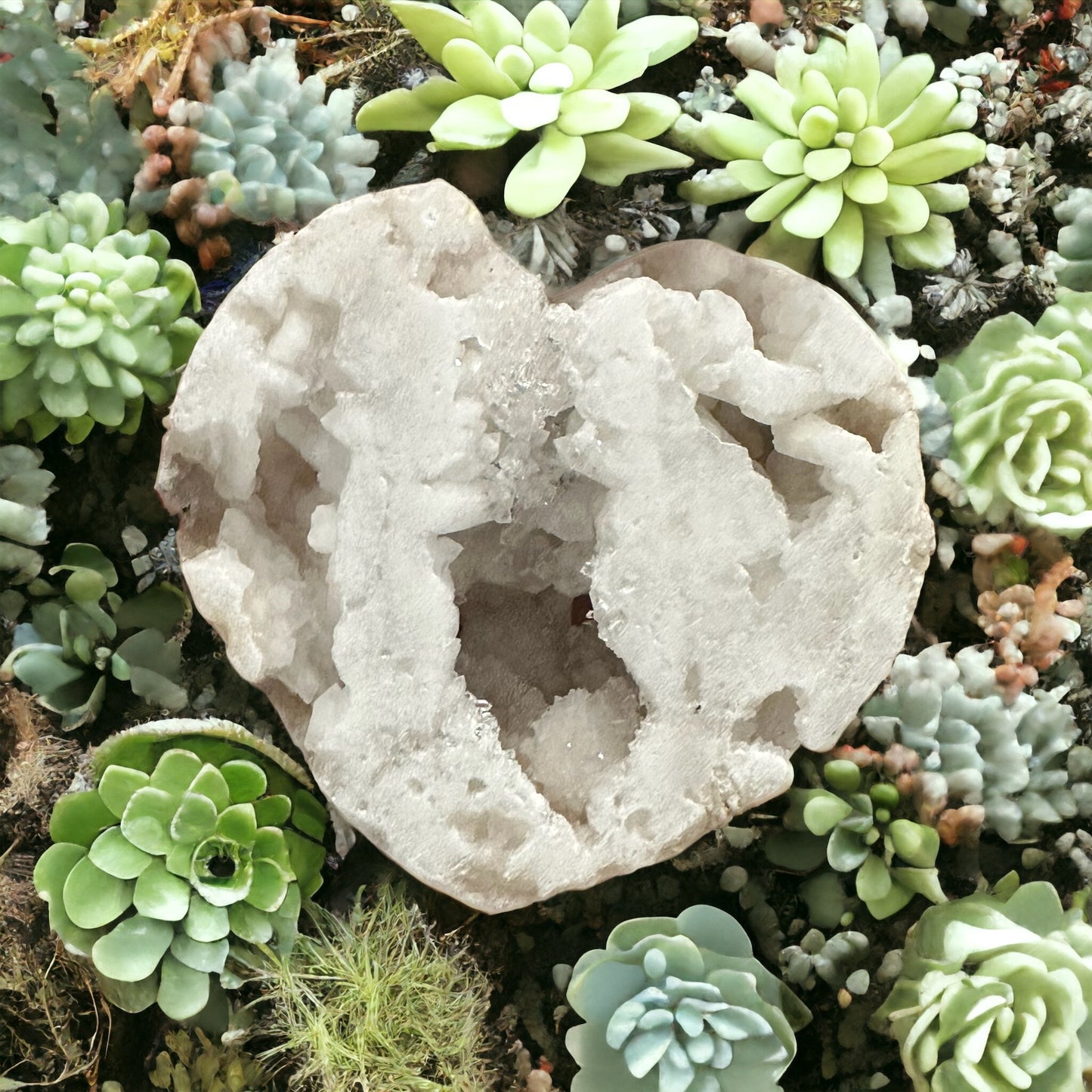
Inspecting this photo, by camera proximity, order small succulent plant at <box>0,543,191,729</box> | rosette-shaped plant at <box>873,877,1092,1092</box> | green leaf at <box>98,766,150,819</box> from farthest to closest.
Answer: small succulent plant at <box>0,543,191,729</box>, green leaf at <box>98,766,150,819</box>, rosette-shaped plant at <box>873,877,1092,1092</box>

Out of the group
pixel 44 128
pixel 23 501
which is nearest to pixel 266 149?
pixel 44 128

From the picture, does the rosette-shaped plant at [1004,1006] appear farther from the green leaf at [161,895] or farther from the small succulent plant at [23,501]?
the small succulent plant at [23,501]

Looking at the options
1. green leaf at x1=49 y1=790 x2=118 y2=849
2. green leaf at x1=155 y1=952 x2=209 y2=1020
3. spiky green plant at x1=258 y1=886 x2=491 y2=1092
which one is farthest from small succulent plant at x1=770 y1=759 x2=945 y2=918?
green leaf at x1=49 y1=790 x2=118 y2=849

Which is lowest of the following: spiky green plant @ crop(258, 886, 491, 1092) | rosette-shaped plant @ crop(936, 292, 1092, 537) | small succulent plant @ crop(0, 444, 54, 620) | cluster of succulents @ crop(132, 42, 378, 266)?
spiky green plant @ crop(258, 886, 491, 1092)

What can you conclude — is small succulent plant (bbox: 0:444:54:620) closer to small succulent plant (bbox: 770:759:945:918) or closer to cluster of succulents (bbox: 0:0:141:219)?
cluster of succulents (bbox: 0:0:141:219)

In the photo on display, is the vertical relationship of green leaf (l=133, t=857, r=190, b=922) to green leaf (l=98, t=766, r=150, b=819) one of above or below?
below

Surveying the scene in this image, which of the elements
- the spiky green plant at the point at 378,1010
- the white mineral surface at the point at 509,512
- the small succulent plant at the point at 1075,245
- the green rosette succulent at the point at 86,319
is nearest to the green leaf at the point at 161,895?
the spiky green plant at the point at 378,1010

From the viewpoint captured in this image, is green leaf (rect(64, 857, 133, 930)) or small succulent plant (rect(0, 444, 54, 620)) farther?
small succulent plant (rect(0, 444, 54, 620))
